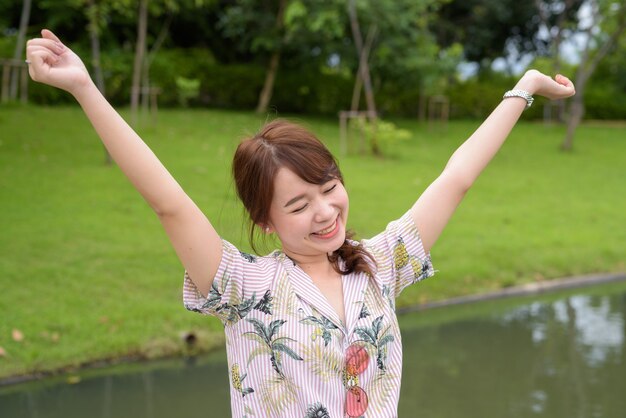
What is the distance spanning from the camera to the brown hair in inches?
58.2

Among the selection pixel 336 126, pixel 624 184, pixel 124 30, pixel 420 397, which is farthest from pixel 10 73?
pixel 420 397

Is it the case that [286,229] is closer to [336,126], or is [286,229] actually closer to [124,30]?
[336,126]

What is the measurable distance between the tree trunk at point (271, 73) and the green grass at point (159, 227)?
3.15 meters

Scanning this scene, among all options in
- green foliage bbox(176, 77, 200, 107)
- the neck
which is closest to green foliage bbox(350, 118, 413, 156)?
green foliage bbox(176, 77, 200, 107)

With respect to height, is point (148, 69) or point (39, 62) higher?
point (39, 62)

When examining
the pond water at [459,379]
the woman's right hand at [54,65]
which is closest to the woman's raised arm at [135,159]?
the woman's right hand at [54,65]

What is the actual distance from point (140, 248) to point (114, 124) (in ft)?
15.3

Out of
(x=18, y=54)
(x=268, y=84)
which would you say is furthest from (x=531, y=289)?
(x=268, y=84)

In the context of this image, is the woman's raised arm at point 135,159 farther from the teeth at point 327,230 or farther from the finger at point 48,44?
the teeth at point 327,230

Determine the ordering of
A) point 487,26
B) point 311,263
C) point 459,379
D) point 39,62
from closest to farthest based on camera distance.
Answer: point 39,62
point 311,263
point 459,379
point 487,26

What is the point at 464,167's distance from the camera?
63.7 inches

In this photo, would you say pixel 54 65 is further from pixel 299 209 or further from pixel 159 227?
pixel 159 227

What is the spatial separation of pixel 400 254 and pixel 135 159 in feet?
1.86

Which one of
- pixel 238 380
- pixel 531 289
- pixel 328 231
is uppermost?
pixel 328 231
